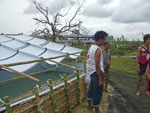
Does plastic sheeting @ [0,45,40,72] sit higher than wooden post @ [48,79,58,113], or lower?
higher

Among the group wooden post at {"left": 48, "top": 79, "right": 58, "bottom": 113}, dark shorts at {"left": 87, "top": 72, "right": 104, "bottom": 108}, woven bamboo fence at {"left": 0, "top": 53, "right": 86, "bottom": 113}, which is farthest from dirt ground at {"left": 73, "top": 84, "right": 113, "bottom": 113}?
wooden post at {"left": 48, "top": 79, "right": 58, "bottom": 113}

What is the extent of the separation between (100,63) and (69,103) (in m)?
1.28

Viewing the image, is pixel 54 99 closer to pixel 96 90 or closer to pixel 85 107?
pixel 96 90

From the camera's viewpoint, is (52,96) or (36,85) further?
(52,96)

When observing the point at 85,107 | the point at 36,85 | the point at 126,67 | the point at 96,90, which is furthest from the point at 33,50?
the point at 126,67

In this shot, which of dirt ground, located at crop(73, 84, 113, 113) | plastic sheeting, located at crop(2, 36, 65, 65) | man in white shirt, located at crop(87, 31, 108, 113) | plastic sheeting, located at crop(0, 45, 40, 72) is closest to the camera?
man in white shirt, located at crop(87, 31, 108, 113)

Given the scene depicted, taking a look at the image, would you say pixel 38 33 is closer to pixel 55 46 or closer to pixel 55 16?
pixel 55 16

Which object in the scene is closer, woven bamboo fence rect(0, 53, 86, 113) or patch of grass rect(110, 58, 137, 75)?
woven bamboo fence rect(0, 53, 86, 113)

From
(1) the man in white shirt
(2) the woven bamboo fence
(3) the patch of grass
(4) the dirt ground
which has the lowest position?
(3) the patch of grass

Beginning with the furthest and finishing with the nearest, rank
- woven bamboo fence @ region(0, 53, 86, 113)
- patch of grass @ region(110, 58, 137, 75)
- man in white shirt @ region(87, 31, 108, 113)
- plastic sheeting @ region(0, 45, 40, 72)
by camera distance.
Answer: patch of grass @ region(110, 58, 137, 75)
plastic sheeting @ region(0, 45, 40, 72)
man in white shirt @ region(87, 31, 108, 113)
woven bamboo fence @ region(0, 53, 86, 113)

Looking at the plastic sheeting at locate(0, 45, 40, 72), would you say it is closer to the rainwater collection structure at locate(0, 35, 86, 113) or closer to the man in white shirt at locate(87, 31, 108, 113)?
the rainwater collection structure at locate(0, 35, 86, 113)

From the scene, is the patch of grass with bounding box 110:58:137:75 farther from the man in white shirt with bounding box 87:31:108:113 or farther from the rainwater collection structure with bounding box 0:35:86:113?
the man in white shirt with bounding box 87:31:108:113

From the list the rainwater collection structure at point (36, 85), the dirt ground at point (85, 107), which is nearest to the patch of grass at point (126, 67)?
the rainwater collection structure at point (36, 85)

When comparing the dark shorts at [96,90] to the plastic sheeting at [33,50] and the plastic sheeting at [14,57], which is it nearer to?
the plastic sheeting at [14,57]
